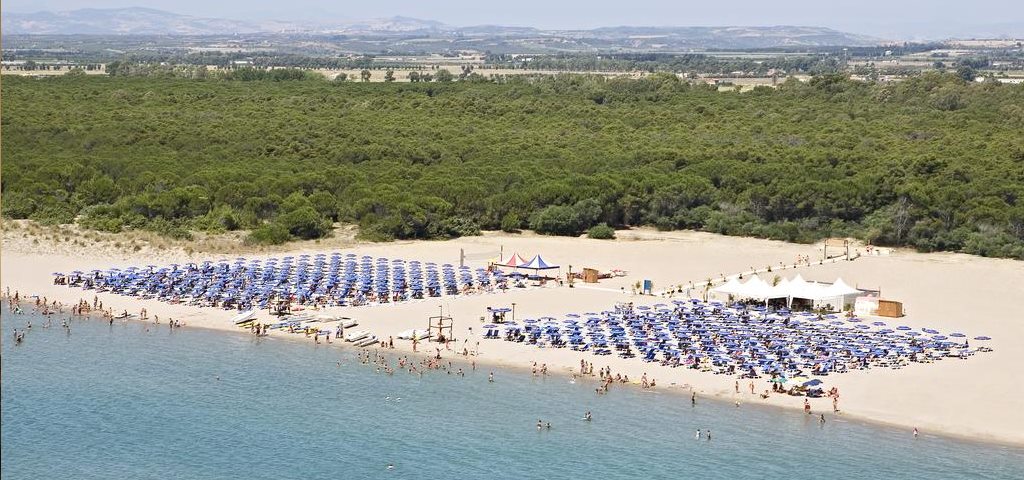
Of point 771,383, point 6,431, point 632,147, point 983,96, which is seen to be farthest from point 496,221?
point 983,96

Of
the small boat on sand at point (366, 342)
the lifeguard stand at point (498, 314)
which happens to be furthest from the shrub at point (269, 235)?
the small boat on sand at point (366, 342)

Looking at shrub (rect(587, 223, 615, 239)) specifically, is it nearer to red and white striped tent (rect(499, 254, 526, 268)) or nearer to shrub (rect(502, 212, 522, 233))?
shrub (rect(502, 212, 522, 233))

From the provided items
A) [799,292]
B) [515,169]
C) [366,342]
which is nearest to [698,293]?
[799,292]

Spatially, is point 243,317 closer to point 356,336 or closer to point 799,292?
point 356,336

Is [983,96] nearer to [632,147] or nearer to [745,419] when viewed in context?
[632,147]

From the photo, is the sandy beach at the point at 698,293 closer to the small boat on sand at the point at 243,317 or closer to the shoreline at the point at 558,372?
the shoreline at the point at 558,372
